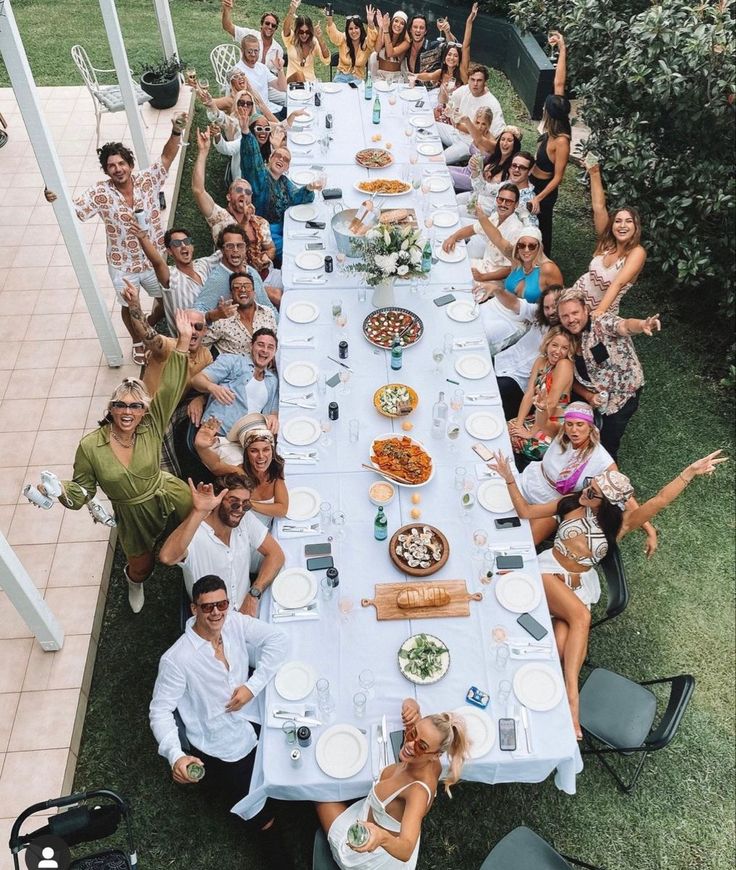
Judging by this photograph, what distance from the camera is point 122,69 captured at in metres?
6.40

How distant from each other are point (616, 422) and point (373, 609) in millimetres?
2716

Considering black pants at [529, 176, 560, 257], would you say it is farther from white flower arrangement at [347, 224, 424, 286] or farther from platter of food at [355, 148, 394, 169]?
white flower arrangement at [347, 224, 424, 286]

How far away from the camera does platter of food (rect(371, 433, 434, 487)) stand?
4.38m

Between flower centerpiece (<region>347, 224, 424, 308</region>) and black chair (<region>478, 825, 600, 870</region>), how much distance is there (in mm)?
3642

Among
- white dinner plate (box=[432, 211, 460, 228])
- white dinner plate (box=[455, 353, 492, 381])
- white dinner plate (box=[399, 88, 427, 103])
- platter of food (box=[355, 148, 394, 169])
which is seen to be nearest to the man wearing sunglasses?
white dinner plate (box=[455, 353, 492, 381])

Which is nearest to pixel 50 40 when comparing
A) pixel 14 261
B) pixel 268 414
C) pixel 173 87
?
pixel 173 87

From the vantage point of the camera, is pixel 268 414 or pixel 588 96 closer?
pixel 268 414

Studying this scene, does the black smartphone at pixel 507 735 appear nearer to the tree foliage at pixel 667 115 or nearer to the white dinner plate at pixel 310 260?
the white dinner plate at pixel 310 260

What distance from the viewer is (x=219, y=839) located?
3936 mm

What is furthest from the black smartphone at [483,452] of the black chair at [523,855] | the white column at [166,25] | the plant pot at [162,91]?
the white column at [166,25]

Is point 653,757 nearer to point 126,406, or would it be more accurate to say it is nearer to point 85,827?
point 85,827

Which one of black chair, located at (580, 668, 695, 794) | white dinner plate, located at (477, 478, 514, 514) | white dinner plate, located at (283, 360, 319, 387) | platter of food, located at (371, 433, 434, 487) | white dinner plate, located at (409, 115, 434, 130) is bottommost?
black chair, located at (580, 668, 695, 794)

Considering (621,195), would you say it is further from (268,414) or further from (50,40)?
(50,40)

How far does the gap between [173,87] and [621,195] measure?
6.03 meters
